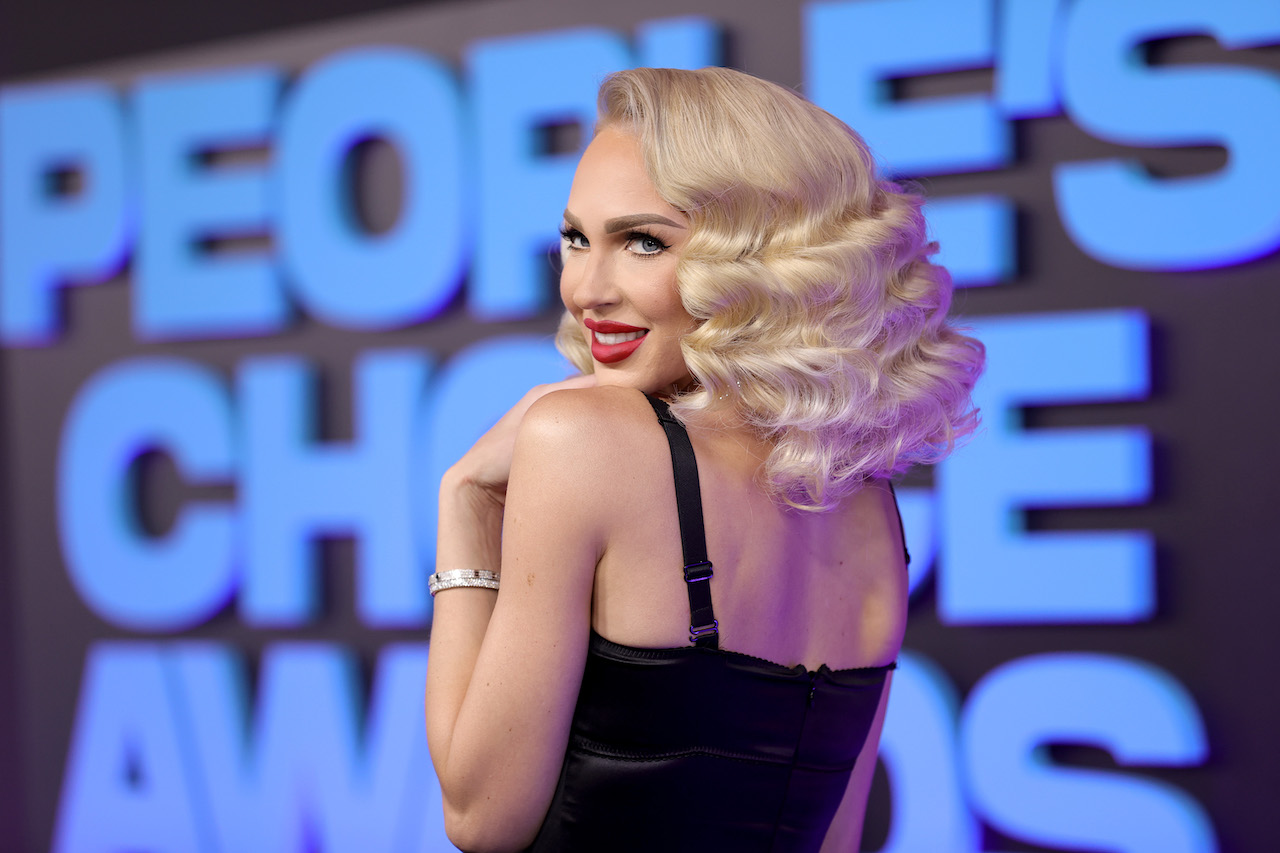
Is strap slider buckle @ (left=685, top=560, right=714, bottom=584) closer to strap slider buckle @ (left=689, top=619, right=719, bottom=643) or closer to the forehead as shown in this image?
strap slider buckle @ (left=689, top=619, right=719, bottom=643)

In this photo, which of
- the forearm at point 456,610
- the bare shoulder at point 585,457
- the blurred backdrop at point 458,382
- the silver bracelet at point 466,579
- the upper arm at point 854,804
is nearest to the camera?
the bare shoulder at point 585,457

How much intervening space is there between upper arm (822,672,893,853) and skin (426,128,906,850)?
20 cm

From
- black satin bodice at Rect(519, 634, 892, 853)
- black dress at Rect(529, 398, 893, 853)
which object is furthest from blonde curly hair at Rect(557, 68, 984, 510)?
black satin bodice at Rect(519, 634, 892, 853)

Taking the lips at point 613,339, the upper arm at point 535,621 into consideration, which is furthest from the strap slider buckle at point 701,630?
the lips at point 613,339

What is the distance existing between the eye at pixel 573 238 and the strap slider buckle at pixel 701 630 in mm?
509

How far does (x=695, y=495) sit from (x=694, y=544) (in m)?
0.06

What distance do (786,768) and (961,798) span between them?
207 cm

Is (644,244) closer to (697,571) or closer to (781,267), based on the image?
(781,267)

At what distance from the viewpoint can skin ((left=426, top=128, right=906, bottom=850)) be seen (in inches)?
47.0

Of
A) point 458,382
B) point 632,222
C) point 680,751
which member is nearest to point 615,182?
point 632,222

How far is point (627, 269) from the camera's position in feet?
4.35

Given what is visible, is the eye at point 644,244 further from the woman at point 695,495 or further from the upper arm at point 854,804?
the upper arm at point 854,804

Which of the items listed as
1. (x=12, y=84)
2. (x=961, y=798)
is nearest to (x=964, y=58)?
(x=961, y=798)

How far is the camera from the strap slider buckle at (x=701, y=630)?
1.22 meters
